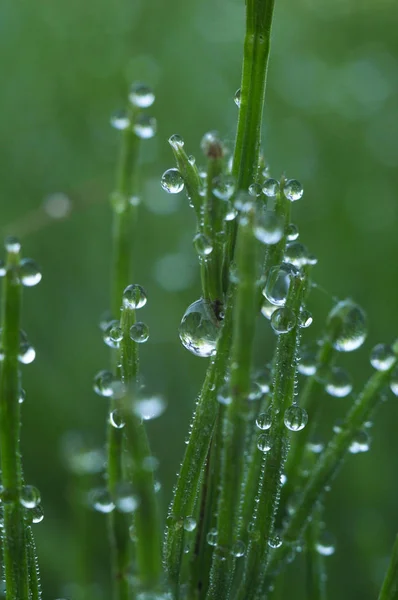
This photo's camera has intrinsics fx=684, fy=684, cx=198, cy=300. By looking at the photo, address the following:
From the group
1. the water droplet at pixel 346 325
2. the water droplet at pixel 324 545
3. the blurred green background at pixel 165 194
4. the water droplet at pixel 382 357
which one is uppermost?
the blurred green background at pixel 165 194

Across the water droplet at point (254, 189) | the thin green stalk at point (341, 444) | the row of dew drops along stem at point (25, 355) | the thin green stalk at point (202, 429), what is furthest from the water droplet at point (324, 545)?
the water droplet at point (254, 189)

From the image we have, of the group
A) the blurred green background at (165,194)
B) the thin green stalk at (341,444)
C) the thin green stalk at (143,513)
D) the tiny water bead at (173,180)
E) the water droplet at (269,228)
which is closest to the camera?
the thin green stalk at (143,513)

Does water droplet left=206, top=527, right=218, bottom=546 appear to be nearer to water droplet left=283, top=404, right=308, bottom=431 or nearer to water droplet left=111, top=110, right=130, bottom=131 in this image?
water droplet left=283, top=404, right=308, bottom=431

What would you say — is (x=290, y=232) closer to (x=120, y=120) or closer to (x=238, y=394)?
(x=238, y=394)

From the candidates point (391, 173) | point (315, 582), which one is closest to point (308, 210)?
point (391, 173)

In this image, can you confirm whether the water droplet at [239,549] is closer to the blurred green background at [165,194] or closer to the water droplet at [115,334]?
the water droplet at [115,334]
